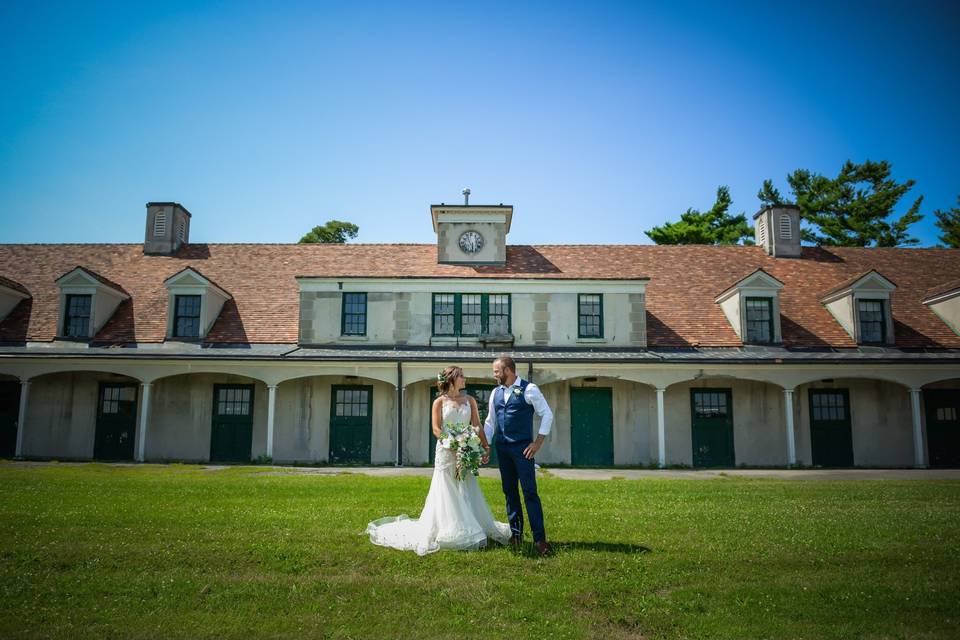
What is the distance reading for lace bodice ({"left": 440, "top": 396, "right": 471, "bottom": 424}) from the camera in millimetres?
7395

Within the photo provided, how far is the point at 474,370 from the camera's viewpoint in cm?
1902

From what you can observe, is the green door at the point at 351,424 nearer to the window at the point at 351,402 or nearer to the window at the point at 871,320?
the window at the point at 351,402

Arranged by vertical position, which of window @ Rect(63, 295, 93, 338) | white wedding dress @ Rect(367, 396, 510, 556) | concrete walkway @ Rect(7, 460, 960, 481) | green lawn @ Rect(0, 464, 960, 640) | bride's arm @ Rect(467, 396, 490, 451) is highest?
window @ Rect(63, 295, 93, 338)

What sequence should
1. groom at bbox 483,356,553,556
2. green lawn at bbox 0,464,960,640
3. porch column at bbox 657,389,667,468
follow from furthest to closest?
1. porch column at bbox 657,389,667,468
2. groom at bbox 483,356,553,556
3. green lawn at bbox 0,464,960,640

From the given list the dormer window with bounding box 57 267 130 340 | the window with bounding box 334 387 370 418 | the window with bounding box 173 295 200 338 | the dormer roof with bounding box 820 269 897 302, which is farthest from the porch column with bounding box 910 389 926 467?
the dormer window with bounding box 57 267 130 340

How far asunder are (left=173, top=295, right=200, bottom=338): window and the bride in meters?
15.4

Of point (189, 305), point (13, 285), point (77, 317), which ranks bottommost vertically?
point (77, 317)

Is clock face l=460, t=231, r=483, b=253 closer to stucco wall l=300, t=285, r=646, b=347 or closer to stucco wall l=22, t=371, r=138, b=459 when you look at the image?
stucco wall l=300, t=285, r=646, b=347

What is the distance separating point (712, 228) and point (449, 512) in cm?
3479

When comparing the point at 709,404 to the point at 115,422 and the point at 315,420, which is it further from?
the point at 115,422

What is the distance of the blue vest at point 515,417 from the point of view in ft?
22.6

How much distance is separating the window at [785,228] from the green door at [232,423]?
2001 cm

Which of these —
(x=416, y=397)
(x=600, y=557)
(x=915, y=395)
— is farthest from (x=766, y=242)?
(x=600, y=557)

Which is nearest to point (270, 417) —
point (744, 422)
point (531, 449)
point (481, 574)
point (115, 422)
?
point (115, 422)
